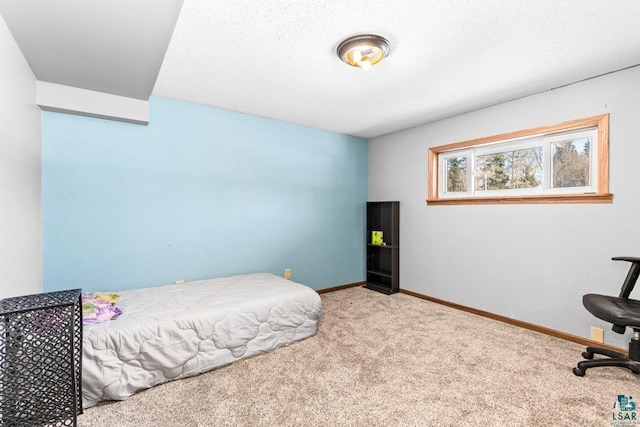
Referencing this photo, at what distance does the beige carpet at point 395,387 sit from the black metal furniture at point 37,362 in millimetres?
305

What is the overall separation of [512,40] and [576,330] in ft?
7.87

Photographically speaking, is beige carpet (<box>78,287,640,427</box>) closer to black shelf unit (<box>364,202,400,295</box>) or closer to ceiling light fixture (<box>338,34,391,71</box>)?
black shelf unit (<box>364,202,400,295</box>)

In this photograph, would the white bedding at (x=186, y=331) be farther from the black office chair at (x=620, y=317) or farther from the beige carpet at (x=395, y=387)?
the black office chair at (x=620, y=317)

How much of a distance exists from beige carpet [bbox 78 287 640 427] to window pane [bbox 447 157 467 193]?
163cm

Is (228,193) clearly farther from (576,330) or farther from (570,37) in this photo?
(576,330)

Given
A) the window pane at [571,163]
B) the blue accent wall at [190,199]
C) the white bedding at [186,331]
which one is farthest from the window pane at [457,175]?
the white bedding at [186,331]

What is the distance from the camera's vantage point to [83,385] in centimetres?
162

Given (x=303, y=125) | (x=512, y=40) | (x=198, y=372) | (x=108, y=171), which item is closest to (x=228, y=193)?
(x=108, y=171)

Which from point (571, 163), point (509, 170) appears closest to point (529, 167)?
point (509, 170)

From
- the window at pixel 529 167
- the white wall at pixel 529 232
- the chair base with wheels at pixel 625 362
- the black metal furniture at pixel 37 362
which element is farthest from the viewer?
the window at pixel 529 167

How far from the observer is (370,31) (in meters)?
1.73

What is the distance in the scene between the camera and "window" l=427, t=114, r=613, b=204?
94.4 inches

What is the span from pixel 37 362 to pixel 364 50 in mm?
2453

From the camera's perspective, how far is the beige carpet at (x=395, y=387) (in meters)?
1.56
